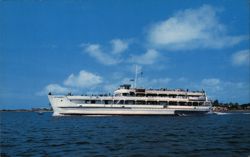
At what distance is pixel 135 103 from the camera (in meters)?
67.1

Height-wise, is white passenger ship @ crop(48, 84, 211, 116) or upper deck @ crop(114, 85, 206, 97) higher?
upper deck @ crop(114, 85, 206, 97)

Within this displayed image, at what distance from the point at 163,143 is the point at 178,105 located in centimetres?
4863

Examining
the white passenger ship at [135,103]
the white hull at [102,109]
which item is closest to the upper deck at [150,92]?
the white passenger ship at [135,103]

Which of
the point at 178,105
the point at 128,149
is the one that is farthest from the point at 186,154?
the point at 178,105

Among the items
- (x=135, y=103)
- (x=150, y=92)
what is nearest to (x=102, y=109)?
(x=135, y=103)

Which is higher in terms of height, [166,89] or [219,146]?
[166,89]

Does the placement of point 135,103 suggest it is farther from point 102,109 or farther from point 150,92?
point 102,109

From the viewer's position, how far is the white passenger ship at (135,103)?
63844 mm

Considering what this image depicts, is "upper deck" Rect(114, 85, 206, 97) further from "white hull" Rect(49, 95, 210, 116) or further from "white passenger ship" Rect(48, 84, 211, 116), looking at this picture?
"white hull" Rect(49, 95, 210, 116)

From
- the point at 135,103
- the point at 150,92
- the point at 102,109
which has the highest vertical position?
the point at 150,92

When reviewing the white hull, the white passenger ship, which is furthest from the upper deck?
the white hull

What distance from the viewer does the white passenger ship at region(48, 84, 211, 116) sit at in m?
63.8

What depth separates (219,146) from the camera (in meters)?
20.5

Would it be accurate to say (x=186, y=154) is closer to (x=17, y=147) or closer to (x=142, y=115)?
(x=17, y=147)
